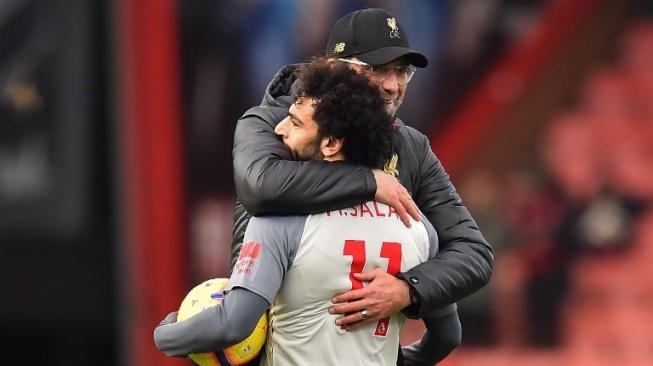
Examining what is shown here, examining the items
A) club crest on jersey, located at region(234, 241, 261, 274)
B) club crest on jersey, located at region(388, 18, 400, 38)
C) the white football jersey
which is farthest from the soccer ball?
club crest on jersey, located at region(388, 18, 400, 38)

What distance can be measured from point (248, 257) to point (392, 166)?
0.51 metres

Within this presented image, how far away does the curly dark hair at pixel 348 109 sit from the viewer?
361 centimetres

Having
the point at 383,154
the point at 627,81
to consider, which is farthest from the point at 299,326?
the point at 627,81

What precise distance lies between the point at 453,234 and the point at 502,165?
5.25 meters

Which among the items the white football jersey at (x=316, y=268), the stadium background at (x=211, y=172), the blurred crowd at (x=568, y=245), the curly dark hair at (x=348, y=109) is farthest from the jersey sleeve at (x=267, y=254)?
the blurred crowd at (x=568, y=245)

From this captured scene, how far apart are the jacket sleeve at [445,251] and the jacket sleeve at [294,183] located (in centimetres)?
25

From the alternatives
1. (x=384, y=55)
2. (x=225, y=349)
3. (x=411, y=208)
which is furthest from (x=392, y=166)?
(x=225, y=349)

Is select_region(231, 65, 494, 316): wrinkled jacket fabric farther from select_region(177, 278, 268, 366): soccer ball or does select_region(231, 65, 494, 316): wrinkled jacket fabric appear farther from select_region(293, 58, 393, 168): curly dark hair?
select_region(177, 278, 268, 366): soccer ball

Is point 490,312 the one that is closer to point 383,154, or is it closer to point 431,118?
point 431,118

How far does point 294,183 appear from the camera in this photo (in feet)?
11.9

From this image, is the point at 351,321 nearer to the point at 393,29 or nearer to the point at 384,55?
the point at 384,55

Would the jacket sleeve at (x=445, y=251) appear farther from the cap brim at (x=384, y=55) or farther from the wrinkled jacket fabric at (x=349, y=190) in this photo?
the cap brim at (x=384, y=55)

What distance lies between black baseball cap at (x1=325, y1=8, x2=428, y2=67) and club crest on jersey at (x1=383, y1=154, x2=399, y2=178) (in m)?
0.25

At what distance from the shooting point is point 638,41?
32.3 ft
